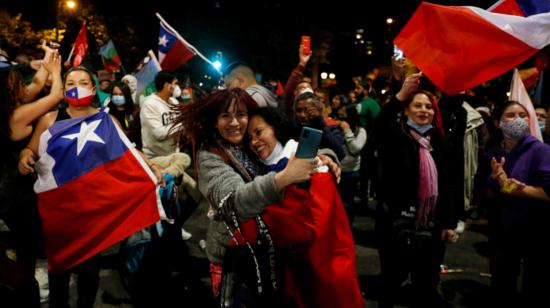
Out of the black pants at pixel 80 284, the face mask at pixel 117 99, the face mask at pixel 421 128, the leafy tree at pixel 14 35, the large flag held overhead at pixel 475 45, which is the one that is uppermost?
the leafy tree at pixel 14 35

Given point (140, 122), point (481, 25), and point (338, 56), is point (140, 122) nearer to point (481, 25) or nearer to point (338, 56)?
point (481, 25)

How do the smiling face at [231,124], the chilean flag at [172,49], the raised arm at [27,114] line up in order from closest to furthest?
the smiling face at [231,124]
the raised arm at [27,114]
the chilean flag at [172,49]

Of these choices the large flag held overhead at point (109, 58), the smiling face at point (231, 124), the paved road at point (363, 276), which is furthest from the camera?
the large flag held overhead at point (109, 58)

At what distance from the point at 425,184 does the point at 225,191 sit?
201cm

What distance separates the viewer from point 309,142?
Answer: 1979 mm

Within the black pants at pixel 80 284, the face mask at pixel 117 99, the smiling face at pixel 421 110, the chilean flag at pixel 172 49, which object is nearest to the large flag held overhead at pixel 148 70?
the chilean flag at pixel 172 49

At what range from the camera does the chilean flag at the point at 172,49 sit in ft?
27.2

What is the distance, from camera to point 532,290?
12.1 feet

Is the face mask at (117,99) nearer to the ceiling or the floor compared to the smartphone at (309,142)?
nearer to the floor

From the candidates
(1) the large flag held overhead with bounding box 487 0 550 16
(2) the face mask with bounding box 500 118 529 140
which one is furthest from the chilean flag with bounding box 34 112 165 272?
(1) the large flag held overhead with bounding box 487 0 550 16

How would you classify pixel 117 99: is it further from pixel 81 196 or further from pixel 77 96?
pixel 81 196

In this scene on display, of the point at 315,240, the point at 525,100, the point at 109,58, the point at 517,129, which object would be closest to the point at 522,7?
the point at 517,129

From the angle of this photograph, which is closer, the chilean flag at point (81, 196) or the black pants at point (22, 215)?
the chilean flag at point (81, 196)

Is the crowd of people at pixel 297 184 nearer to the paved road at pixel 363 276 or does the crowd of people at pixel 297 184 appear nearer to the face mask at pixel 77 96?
the face mask at pixel 77 96
